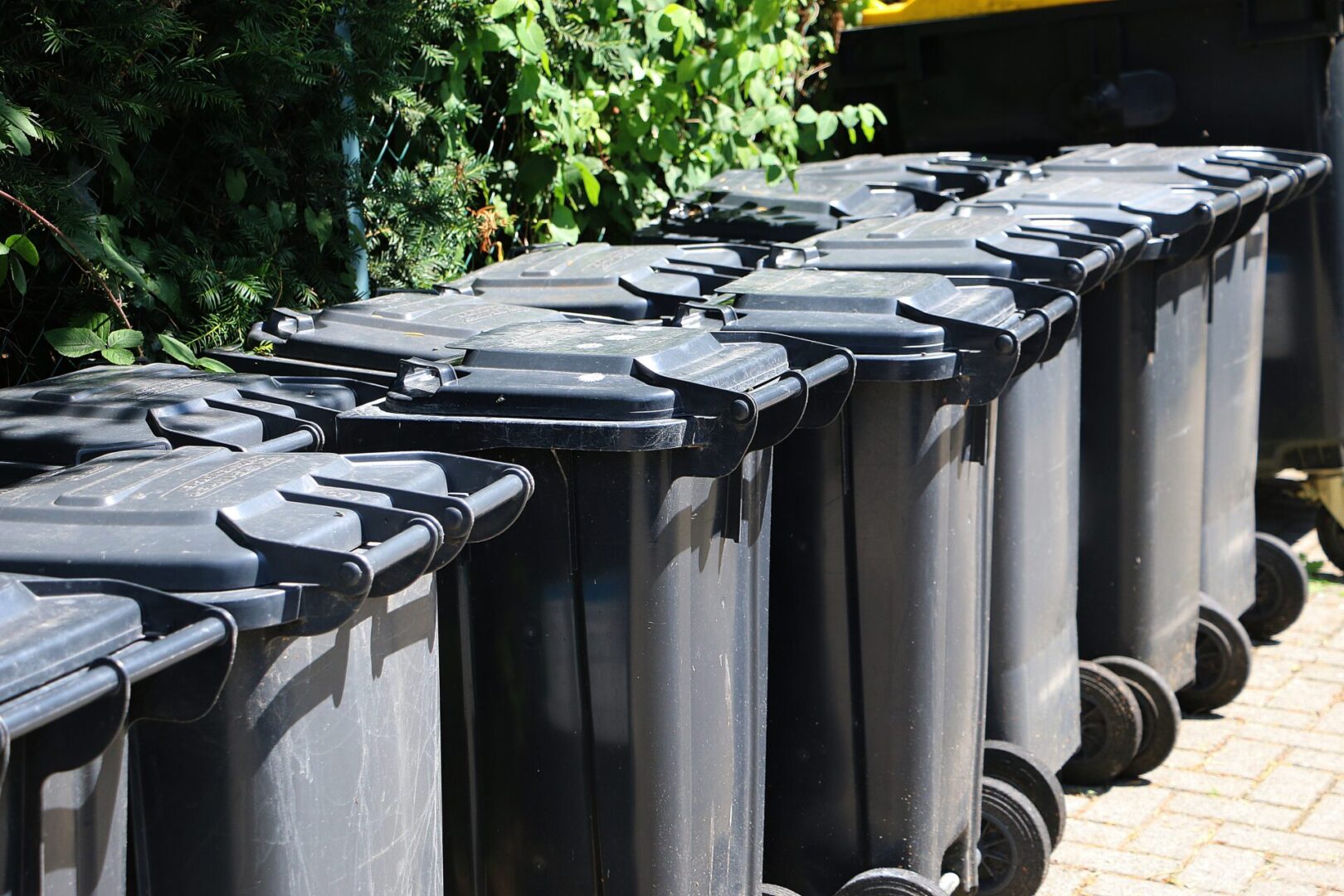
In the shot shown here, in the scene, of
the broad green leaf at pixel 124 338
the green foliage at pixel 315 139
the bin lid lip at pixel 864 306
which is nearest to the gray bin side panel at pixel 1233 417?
the green foliage at pixel 315 139

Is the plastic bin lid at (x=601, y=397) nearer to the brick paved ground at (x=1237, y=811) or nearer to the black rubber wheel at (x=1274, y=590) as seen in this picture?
the brick paved ground at (x=1237, y=811)

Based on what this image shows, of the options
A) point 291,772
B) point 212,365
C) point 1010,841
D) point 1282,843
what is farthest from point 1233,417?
point 291,772

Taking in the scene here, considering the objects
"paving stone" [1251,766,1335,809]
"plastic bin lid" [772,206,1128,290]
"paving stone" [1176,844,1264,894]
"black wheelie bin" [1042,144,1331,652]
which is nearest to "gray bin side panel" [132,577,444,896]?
"plastic bin lid" [772,206,1128,290]

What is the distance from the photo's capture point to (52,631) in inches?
62.0

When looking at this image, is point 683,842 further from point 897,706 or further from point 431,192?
point 431,192

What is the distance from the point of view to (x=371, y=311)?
3.21 meters

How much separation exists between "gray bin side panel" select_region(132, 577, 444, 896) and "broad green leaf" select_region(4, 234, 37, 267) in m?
1.35

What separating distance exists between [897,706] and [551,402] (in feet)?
3.73

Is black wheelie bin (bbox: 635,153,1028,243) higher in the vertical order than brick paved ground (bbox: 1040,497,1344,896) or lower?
higher

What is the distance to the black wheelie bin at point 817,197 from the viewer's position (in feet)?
15.6

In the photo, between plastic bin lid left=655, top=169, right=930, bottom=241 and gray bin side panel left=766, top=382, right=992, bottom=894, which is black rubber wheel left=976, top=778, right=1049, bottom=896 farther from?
plastic bin lid left=655, top=169, right=930, bottom=241

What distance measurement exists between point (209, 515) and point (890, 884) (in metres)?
1.81

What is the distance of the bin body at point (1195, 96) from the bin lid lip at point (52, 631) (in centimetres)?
503

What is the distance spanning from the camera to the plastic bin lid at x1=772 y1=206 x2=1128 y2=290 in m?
3.60
